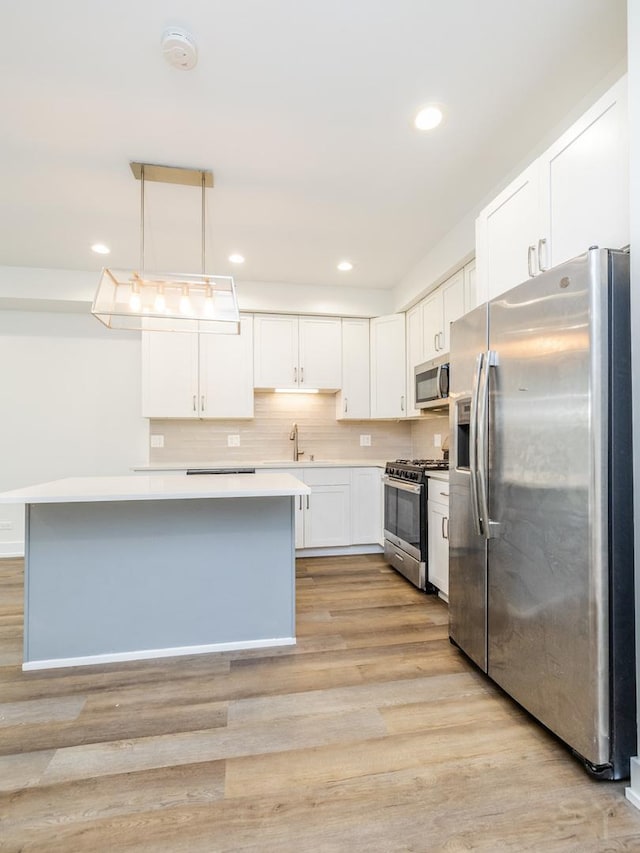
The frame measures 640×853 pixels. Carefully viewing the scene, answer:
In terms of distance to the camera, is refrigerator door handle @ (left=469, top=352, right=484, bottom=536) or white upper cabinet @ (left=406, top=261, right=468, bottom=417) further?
white upper cabinet @ (left=406, top=261, right=468, bottom=417)

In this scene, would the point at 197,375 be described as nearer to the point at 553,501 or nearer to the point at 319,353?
the point at 319,353

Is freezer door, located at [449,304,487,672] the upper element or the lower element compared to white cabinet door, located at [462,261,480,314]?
lower

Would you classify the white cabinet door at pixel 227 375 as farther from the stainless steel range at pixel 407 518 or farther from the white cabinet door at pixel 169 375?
the stainless steel range at pixel 407 518

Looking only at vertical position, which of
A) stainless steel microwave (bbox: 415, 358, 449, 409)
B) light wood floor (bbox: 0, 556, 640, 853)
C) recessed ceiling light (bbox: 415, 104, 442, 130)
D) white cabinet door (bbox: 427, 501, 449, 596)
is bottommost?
light wood floor (bbox: 0, 556, 640, 853)

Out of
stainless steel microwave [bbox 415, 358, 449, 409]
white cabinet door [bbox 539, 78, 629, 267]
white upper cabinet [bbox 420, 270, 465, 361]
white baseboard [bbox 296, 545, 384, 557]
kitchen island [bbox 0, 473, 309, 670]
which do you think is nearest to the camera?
white cabinet door [bbox 539, 78, 629, 267]

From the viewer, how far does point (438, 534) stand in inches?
120

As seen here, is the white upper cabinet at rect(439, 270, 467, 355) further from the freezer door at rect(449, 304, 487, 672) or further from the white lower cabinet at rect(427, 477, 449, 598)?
the white lower cabinet at rect(427, 477, 449, 598)

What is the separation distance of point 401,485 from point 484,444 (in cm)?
168

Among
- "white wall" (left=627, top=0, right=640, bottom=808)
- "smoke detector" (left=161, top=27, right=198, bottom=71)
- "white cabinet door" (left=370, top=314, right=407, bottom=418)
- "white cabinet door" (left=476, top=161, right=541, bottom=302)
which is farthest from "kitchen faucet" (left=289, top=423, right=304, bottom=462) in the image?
"white wall" (left=627, top=0, right=640, bottom=808)

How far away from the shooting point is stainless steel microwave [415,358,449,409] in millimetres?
3484

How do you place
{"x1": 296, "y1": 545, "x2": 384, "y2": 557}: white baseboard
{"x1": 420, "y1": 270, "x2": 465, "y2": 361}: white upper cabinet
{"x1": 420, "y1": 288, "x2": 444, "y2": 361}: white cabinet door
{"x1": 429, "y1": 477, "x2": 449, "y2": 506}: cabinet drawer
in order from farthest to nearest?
{"x1": 296, "y1": 545, "x2": 384, "y2": 557}: white baseboard
{"x1": 420, "y1": 288, "x2": 444, "y2": 361}: white cabinet door
{"x1": 420, "y1": 270, "x2": 465, "y2": 361}: white upper cabinet
{"x1": 429, "y1": 477, "x2": 449, "y2": 506}: cabinet drawer

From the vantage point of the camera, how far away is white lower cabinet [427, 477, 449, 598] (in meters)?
2.95

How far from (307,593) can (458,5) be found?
10.9 ft

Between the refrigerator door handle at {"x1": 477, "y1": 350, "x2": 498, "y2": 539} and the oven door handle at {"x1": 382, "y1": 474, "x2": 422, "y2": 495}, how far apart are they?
128cm
